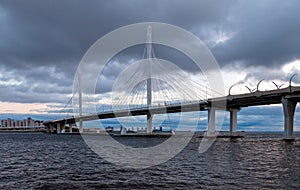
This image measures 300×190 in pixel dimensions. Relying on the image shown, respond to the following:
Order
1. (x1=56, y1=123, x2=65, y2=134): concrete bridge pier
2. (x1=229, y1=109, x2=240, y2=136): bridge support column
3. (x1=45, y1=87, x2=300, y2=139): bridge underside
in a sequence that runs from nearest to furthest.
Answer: (x1=45, y1=87, x2=300, y2=139): bridge underside
(x1=229, y1=109, x2=240, y2=136): bridge support column
(x1=56, y1=123, x2=65, y2=134): concrete bridge pier

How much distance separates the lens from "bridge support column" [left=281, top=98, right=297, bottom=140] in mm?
73750

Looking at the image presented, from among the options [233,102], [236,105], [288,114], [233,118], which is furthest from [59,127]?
[288,114]

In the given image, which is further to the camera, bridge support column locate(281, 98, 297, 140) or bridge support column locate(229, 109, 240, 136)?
bridge support column locate(229, 109, 240, 136)

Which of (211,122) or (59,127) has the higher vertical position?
(211,122)

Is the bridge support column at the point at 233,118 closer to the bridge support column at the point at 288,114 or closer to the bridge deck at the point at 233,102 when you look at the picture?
the bridge deck at the point at 233,102

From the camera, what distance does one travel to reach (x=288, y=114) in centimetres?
7544

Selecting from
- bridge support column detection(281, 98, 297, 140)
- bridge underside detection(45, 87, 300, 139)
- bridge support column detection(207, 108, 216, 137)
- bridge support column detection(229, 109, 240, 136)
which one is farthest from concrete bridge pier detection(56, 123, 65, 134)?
bridge support column detection(281, 98, 297, 140)

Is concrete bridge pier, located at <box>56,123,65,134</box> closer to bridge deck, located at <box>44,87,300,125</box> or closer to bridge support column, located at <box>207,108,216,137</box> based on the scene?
bridge deck, located at <box>44,87,300,125</box>

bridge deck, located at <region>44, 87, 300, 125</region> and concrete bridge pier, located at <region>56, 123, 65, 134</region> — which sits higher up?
bridge deck, located at <region>44, 87, 300, 125</region>

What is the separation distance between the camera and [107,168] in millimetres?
26828

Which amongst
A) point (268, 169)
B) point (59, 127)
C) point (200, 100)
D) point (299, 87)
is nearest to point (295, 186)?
point (268, 169)

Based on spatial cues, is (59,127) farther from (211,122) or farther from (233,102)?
(233,102)

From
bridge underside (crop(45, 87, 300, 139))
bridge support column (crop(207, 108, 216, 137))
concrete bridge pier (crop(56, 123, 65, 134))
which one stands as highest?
bridge underside (crop(45, 87, 300, 139))

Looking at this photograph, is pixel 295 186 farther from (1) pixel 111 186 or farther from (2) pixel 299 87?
(2) pixel 299 87
